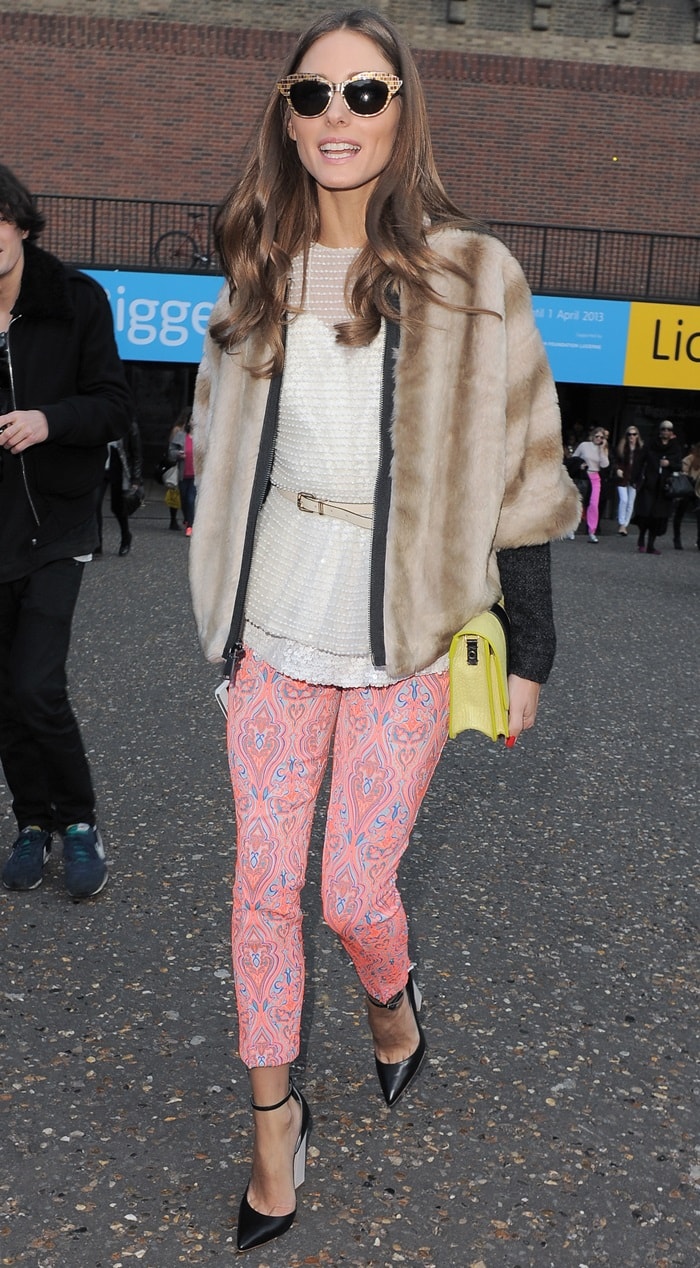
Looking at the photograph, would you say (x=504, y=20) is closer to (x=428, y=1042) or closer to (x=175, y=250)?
(x=175, y=250)

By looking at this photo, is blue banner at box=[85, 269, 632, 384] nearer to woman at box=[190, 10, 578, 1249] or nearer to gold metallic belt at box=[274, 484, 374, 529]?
woman at box=[190, 10, 578, 1249]

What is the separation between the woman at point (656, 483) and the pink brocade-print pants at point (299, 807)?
1559 centimetres

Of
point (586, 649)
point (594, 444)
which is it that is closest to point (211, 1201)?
point (586, 649)

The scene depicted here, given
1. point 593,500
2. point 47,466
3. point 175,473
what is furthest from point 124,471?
point 593,500

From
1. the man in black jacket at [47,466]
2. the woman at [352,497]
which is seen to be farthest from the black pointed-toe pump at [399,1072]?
the man in black jacket at [47,466]

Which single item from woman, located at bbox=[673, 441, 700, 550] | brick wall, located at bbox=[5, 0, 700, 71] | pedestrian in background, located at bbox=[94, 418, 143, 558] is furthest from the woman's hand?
brick wall, located at bbox=[5, 0, 700, 71]

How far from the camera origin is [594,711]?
297 inches

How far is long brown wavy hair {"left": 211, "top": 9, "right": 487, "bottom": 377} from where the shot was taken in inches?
96.9

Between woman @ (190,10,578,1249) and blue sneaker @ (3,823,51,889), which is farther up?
woman @ (190,10,578,1249)

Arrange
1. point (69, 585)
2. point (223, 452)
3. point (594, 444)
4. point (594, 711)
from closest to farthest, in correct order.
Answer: point (223, 452) → point (69, 585) → point (594, 711) → point (594, 444)

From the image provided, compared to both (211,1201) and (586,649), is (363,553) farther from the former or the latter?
(586,649)

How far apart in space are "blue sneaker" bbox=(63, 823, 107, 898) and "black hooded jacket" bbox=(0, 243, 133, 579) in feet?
2.73

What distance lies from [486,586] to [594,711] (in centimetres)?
511

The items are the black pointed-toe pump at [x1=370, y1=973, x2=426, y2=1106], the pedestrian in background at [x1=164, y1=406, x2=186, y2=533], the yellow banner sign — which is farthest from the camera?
the yellow banner sign
